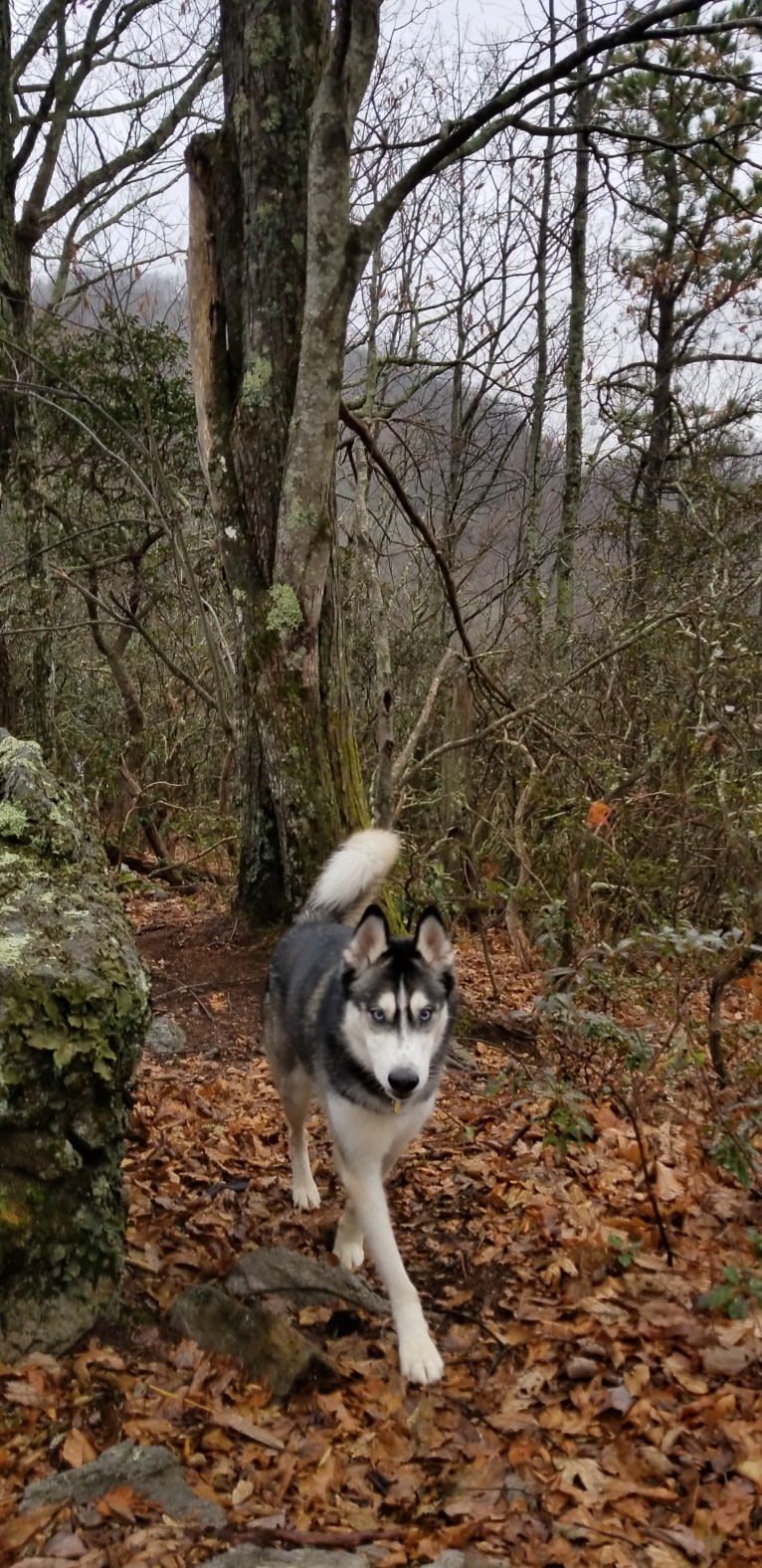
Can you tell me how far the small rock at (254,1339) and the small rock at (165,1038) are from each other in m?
2.52

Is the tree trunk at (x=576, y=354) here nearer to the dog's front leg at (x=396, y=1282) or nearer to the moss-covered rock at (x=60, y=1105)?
the dog's front leg at (x=396, y=1282)

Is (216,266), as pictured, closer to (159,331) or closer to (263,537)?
(263,537)

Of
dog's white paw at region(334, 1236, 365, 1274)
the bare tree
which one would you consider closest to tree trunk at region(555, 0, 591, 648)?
the bare tree

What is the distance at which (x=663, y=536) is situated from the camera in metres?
11.7

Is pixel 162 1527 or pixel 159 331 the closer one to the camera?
pixel 162 1527

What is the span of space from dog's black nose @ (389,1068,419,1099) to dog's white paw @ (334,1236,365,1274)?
105 cm

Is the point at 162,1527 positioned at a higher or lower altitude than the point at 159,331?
lower

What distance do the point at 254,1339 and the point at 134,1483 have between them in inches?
25.7

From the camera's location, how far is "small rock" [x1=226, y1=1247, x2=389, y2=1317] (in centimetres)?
368

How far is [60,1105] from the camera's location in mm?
3080

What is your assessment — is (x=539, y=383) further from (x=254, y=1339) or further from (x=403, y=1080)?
(x=254, y=1339)

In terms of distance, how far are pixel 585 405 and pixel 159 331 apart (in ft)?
27.1

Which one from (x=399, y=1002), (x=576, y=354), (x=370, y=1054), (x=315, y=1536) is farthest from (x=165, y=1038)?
(x=576, y=354)

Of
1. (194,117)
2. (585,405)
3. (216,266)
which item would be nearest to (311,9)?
(216,266)
